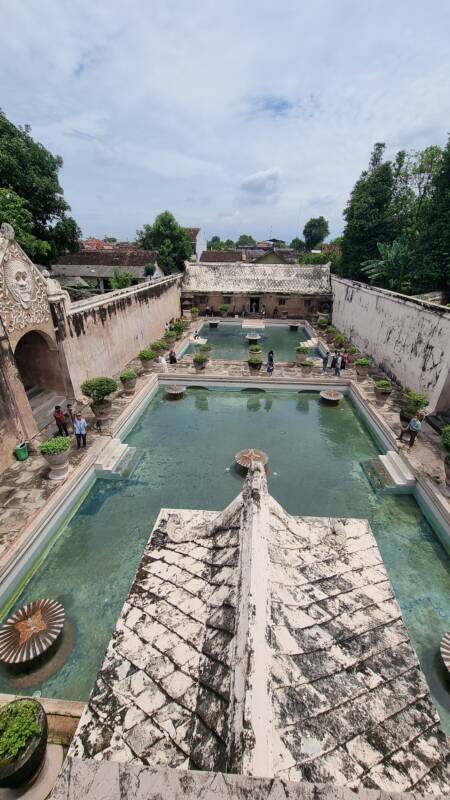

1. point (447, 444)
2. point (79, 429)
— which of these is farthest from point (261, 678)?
point (79, 429)

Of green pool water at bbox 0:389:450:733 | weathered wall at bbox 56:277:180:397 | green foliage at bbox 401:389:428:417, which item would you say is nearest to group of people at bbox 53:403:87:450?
green pool water at bbox 0:389:450:733

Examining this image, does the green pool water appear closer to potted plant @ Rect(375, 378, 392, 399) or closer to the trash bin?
potted plant @ Rect(375, 378, 392, 399)

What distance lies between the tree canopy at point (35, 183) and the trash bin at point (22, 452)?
1282 centimetres

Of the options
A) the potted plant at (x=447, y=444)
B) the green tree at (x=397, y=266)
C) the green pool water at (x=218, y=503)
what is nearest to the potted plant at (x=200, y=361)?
the green pool water at (x=218, y=503)

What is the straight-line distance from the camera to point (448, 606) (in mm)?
7070

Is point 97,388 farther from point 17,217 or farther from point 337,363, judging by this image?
point 337,363

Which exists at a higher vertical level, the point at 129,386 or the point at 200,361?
the point at 200,361

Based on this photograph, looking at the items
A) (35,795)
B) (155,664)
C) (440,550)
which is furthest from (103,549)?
(440,550)

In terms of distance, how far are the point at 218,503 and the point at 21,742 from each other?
6194 mm

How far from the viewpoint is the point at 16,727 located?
416 centimetres

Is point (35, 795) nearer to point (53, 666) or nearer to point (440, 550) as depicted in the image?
point (53, 666)

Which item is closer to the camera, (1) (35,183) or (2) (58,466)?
(2) (58,466)

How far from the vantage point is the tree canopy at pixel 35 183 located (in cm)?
1855

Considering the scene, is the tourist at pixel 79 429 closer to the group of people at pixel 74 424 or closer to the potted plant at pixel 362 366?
the group of people at pixel 74 424
